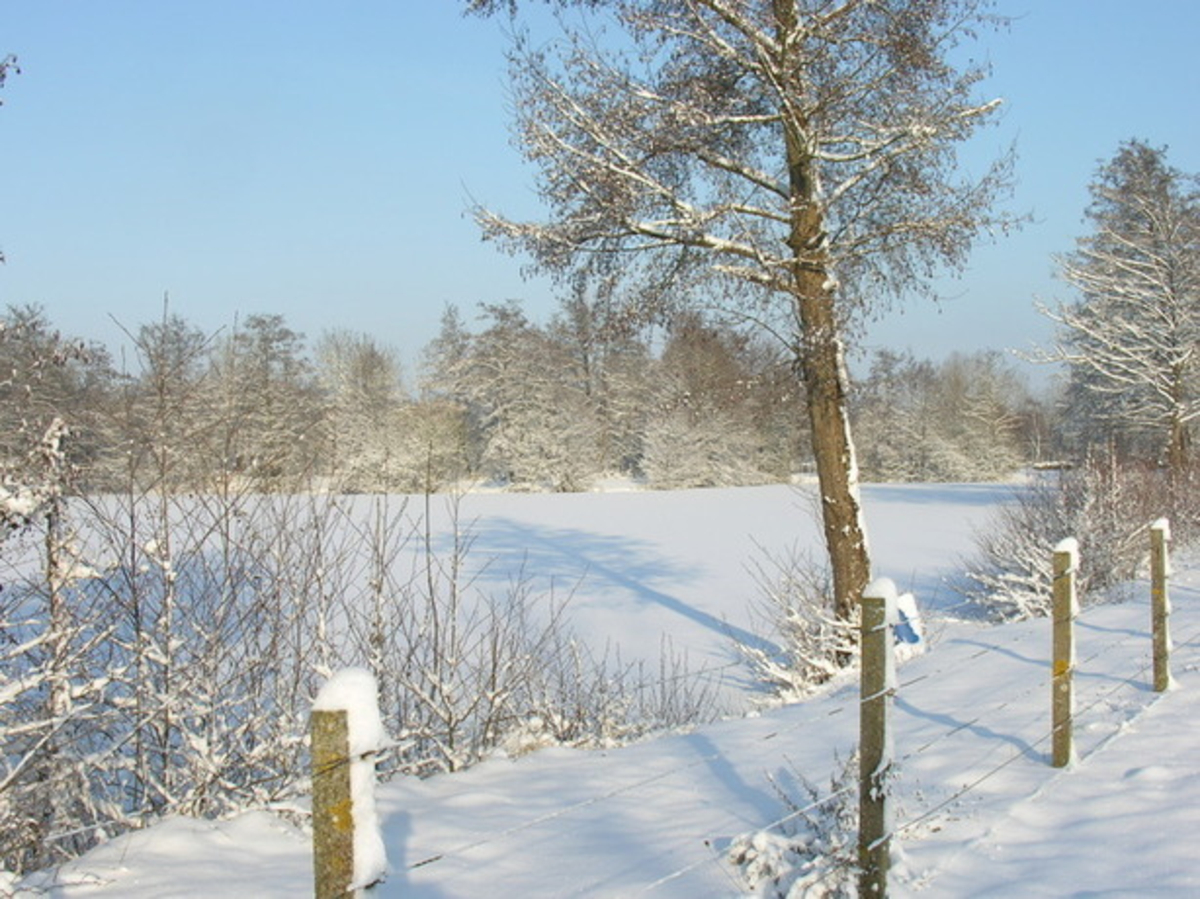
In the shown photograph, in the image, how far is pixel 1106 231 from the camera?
17.1 metres

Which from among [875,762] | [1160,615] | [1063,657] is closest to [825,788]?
[1063,657]

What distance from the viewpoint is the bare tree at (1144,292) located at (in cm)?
1714

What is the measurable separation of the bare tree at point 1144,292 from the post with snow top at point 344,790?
58.4 ft

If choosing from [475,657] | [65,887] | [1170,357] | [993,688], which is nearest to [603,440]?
[1170,357]

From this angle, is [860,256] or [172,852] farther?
[860,256]

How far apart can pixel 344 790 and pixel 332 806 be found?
45 millimetres

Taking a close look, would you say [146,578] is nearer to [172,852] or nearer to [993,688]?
[172,852]

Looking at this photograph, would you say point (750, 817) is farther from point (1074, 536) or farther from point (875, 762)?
point (1074, 536)

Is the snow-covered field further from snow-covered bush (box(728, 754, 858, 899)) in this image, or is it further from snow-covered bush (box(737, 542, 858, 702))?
snow-covered bush (box(737, 542, 858, 702))

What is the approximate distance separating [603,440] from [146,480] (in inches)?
1550

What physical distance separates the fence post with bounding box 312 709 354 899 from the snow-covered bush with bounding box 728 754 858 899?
66.9 inches

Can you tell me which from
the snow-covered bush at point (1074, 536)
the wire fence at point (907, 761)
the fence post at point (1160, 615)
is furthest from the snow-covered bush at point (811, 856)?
the snow-covered bush at point (1074, 536)

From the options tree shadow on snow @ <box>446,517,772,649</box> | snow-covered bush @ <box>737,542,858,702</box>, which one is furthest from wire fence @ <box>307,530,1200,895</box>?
tree shadow on snow @ <box>446,517,772,649</box>

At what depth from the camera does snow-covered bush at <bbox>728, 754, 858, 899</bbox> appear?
295 centimetres
